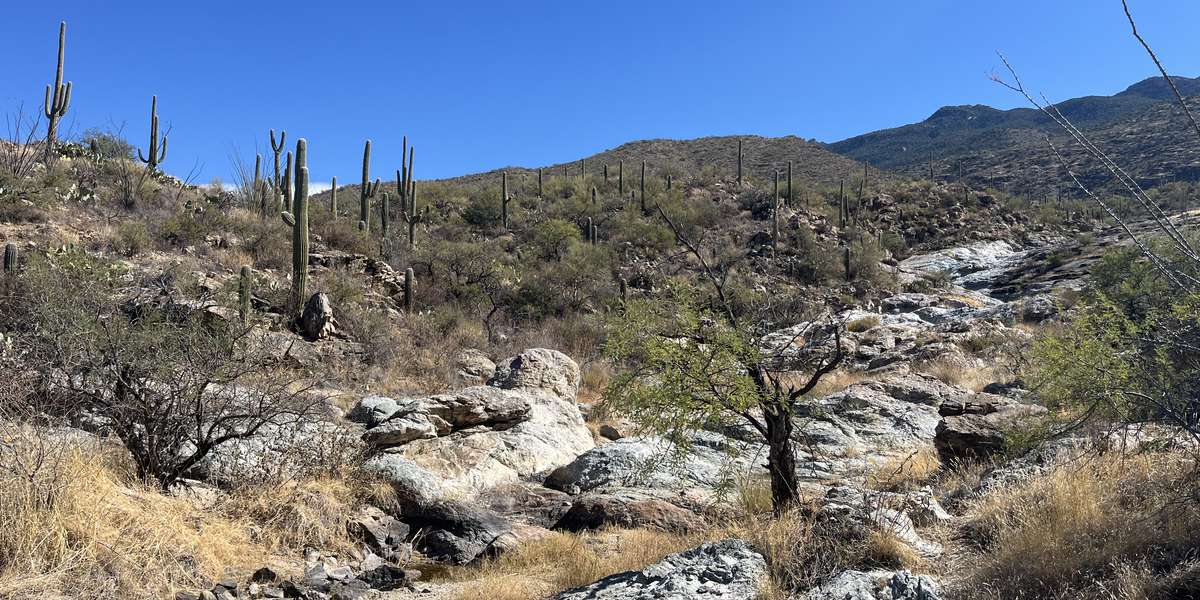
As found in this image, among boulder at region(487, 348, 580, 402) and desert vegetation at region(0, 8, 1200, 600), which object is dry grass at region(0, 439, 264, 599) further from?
boulder at region(487, 348, 580, 402)

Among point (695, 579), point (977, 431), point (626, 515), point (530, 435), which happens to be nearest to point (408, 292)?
point (530, 435)

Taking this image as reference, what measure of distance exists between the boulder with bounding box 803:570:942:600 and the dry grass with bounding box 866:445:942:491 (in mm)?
3317

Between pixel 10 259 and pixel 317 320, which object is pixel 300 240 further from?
pixel 10 259

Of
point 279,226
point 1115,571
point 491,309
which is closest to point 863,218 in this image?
point 491,309

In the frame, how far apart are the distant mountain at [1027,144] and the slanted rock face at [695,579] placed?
19.2 metres

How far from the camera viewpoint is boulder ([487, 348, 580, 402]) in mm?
11461

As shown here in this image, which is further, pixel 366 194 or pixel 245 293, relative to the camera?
pixel 366 194

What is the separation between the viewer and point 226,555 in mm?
5613

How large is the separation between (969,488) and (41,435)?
7501 mm

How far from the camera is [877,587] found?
4.39 metres

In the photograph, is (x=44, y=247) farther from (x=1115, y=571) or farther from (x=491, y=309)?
(x=1115, y=571)

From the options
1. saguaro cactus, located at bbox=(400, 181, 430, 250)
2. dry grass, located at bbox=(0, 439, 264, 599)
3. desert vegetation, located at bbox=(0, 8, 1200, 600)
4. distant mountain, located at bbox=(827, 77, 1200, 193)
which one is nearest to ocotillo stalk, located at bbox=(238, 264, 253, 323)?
desert vegetation, located at bbox=(0, 8, 1200, 600)

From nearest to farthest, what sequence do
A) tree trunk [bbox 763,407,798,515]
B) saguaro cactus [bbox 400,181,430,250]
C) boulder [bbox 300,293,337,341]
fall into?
tree trunk [bbox 763,407,798,515] < boulder [bbox 300,293,337,341] < saguaro cactus [bbox 400,181,430,250]

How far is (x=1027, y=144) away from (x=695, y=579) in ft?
202
